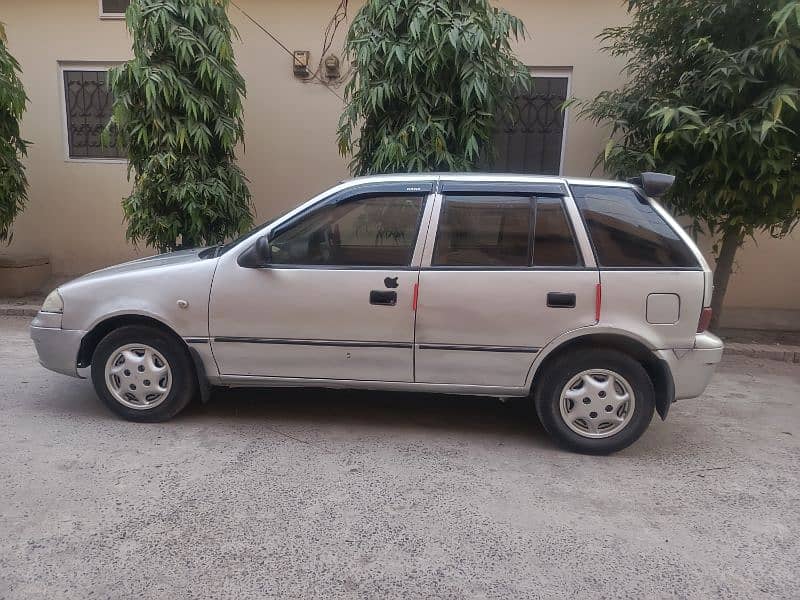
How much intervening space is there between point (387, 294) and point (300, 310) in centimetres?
59

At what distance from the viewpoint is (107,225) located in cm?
829

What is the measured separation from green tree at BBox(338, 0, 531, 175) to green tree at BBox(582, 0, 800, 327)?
1326 millimetres

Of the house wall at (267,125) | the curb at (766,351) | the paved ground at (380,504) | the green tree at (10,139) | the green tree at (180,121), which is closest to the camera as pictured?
the paved ground at (380,504)

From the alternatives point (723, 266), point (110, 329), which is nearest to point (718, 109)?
point (723, 266)

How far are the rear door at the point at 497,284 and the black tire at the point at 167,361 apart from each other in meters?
1.61

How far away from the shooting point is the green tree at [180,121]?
5.86 metres

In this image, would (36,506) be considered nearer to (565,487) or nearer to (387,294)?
(387,294)

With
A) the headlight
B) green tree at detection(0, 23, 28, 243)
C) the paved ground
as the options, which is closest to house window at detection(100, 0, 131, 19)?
green tree at detection(0, 23, 28, 243)

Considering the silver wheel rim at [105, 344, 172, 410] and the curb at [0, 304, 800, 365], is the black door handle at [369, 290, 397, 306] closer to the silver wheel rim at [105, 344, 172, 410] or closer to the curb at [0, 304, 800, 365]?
the silver wheel rim at [105, 344, 172, 410]

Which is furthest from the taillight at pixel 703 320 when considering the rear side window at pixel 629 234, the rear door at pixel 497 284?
the rear door at pixel 497 284

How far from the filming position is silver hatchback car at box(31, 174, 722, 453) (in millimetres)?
3711

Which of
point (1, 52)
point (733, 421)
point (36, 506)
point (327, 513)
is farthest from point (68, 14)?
point (733, 421)

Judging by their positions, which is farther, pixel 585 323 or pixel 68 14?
pixel 68 14

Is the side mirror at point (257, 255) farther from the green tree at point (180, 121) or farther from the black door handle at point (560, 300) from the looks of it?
the green tree at point (180, 121)
